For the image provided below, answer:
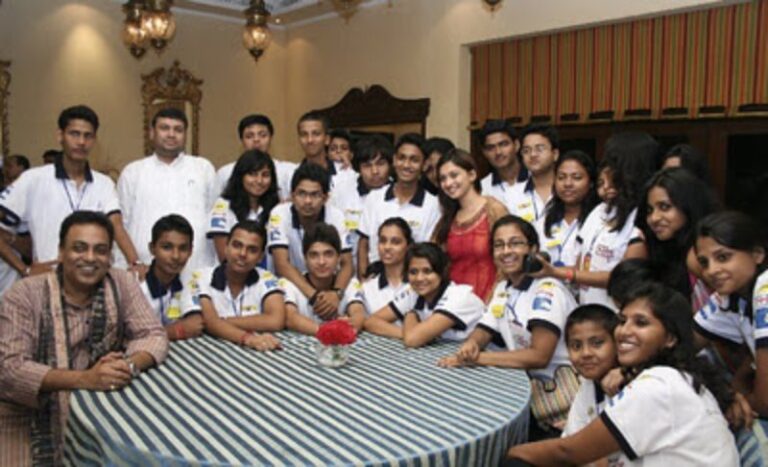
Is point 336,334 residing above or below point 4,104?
below

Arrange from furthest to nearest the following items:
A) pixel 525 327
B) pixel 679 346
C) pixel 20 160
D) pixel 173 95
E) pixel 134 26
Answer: pixel 173 95 → pixel 20 160 → pixel 134 26 → pixel 525 327 → pixel 679 346

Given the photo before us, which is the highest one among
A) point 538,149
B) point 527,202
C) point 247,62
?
point 247,62

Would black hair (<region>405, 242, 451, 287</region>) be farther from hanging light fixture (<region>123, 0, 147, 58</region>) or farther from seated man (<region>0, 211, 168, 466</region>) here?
hanging light fixture (<region>123, 0, 147, 58</region>)

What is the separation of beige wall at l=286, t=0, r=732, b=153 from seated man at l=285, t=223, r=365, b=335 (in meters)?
4.37

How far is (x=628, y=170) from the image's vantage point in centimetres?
309

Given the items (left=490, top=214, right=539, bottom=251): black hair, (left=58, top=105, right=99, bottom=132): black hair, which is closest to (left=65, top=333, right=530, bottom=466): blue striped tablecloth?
(left=490, top=214, right=539, bottom=251): black hair

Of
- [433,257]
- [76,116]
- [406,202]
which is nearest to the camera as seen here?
[433,257]

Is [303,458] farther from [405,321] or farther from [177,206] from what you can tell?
[177,206]

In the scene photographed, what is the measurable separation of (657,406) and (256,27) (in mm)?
5736

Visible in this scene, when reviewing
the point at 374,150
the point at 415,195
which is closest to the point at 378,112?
the point at 374,150

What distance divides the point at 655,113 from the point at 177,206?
455 centimetres

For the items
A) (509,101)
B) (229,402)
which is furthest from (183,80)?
(229,402)

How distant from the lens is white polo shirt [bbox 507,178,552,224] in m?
3.86

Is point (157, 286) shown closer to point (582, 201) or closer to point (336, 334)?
point (336, 334)
